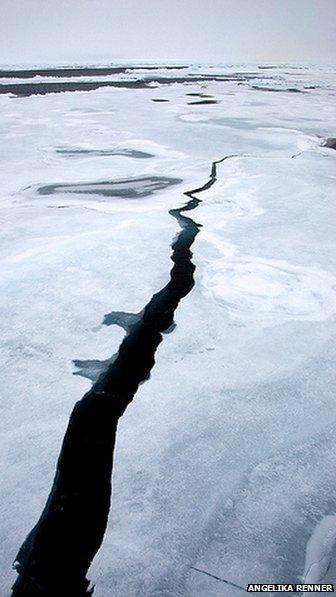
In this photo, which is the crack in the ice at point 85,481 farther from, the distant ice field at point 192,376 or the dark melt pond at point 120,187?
the dark melt pond at point 120,187

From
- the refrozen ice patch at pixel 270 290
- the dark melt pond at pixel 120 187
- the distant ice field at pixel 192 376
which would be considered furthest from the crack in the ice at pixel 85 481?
the dark melt pond at pixel 120 187

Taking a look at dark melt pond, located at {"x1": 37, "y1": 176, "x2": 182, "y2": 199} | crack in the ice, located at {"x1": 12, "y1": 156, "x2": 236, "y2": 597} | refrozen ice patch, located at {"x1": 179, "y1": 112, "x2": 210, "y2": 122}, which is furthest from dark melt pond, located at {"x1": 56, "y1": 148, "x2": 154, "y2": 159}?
crack in the ice, located at {"x1": 12, "y1": 156, "x2": 236, "y2": 597}

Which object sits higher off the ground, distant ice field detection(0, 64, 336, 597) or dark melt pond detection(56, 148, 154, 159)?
dark melt pond detection(56, 148, 154, 159)

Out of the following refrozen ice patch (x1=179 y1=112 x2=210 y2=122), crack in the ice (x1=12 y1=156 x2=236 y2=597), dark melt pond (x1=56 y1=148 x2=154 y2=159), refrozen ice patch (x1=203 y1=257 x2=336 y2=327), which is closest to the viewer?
crack in the ice (x1=12 y1=156 x2=236 y2=597)

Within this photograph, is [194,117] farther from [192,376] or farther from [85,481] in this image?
[85,481]

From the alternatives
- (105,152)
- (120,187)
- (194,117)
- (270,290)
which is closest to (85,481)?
(270,290)

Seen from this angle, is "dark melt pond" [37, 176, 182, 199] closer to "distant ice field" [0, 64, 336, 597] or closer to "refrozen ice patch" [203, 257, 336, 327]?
"distant ice field" [0, 64, 336, 597]

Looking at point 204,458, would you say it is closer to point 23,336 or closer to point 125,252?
point 23,336

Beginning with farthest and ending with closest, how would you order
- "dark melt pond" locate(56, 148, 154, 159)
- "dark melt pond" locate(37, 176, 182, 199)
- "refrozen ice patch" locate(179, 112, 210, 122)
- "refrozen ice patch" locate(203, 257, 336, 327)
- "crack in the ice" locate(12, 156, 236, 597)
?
"refrozen ice patch" locate(179, 112, 210, 122) < "dark melt pond" locate(56, 148, 154, 159) < "dark melt pond" locate(37, 176, 182, 199) < "refrozen ice patch" locate(203, 257, 336, 327) < "crack in the ice" locate(12, 156, 236, 597)
